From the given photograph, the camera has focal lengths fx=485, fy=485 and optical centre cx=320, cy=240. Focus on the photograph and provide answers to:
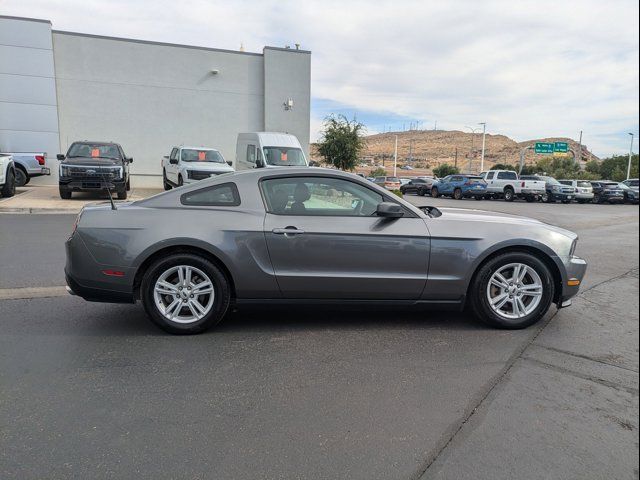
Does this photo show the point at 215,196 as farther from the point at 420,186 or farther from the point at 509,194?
the point at 420,186

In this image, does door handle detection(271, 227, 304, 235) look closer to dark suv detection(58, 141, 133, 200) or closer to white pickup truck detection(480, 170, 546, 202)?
dark suv detection(58, 141, 133, 200)

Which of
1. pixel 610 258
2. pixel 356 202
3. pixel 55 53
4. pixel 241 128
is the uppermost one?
pixel 55 53

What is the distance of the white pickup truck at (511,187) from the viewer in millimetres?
29656

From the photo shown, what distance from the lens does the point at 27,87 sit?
21766 millimetres

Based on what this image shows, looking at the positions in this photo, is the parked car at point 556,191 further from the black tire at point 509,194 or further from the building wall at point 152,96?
the building wall at point 152,96

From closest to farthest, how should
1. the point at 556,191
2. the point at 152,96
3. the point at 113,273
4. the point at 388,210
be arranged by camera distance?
the point at 113,273 → the point at 388,210 → the point at 152,96 → the point at 556,191

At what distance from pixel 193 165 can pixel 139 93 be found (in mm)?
8719

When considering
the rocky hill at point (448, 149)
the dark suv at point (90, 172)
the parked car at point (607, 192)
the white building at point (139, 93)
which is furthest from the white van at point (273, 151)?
the rocky hill at point (448, 149)

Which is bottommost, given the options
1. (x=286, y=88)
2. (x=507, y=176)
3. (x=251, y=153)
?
(x=507, y=176)

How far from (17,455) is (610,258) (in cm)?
919

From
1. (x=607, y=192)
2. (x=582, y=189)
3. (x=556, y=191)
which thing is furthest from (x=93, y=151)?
(x=607, y=192)

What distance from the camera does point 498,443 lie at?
8.89 ft

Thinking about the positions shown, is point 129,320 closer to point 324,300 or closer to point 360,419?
point 324,300

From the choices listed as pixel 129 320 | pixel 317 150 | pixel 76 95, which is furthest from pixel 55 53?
pixel 129 320
